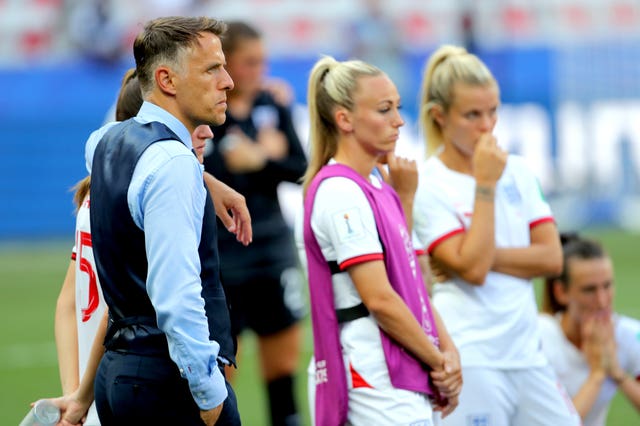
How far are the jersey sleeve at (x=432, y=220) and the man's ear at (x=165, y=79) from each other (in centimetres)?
153

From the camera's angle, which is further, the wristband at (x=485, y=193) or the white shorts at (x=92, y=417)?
the wristband at (x=485, y=193)

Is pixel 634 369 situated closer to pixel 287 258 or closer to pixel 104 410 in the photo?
pixel 287 258

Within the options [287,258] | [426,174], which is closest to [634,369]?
[426,174]

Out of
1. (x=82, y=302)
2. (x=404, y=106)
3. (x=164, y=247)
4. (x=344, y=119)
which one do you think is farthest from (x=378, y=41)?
(x=164, y=247)

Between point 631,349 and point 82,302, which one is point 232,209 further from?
point 631,349

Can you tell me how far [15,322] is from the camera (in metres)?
12.0

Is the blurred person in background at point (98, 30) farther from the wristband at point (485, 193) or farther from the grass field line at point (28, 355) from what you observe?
the wristband at point (485, 193)

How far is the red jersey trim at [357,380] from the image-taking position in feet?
13.4

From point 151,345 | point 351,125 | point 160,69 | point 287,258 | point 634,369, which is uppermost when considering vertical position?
point 160,69

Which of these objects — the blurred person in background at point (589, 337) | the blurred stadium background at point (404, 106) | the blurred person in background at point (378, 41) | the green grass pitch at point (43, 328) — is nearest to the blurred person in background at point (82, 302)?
the blurred person in background at point (589, 337)

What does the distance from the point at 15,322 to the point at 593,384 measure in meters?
7.88

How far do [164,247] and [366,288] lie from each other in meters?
1.00

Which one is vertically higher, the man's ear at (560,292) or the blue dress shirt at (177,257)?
the blue dress shirt at (177,257)

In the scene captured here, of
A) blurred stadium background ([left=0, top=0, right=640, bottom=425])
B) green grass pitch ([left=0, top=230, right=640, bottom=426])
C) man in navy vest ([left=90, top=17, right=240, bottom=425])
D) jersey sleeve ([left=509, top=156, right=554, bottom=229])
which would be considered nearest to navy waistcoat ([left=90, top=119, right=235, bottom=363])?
man in navy vest ([left=90, top=17, right=240, bottom=425])
